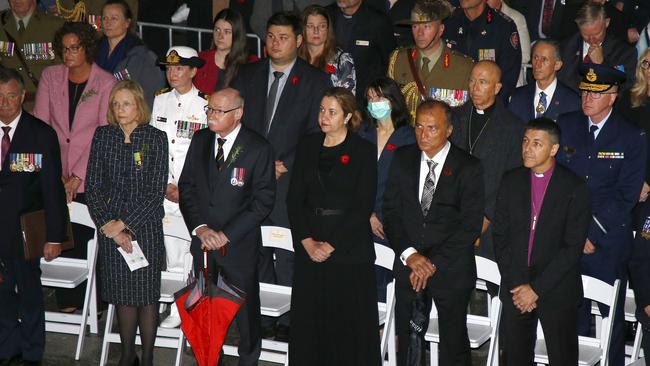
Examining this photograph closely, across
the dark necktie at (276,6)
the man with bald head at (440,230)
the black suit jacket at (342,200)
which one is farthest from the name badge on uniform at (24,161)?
the dark necktie at (276,6)

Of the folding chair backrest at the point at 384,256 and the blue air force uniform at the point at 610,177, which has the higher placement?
the blue air force uniform at the point at 610,177

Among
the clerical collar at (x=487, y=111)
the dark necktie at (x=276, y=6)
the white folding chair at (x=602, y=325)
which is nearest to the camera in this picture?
the white folding chair at (x=602, y=325)

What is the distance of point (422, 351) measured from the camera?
6930 mm

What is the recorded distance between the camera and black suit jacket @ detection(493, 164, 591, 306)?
661 centimetres

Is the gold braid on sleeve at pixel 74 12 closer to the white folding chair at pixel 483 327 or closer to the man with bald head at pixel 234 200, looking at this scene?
the man with bald head at pixel 234 200

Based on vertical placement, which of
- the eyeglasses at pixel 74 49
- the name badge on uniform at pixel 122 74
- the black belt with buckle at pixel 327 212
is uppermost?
the eyeglasses at pixel 74 49

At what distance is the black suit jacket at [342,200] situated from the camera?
7047 mm

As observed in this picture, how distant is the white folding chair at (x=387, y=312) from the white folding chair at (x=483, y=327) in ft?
0.87

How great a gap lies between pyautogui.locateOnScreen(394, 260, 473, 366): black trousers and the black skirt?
0.21 meters

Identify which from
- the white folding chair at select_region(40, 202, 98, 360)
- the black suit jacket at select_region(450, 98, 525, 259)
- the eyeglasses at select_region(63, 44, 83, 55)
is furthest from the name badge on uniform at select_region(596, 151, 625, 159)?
the eyeglasses at select_region(63, 44, 83, 55)

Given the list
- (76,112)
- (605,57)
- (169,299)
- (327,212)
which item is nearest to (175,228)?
(169,299)

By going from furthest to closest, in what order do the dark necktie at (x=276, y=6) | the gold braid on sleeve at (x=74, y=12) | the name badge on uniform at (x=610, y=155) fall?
the gold braid on sleeve at (x=74, y=12) < the dark necktie at (x=276, y=6) < the name badge on uniform at (x=610, y=155)

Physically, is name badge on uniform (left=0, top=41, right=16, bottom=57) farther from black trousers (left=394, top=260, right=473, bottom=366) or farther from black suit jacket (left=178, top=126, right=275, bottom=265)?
black trousers (left=394, top=260, right=473, bottom=366)

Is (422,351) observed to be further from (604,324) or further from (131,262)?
(131,262)
